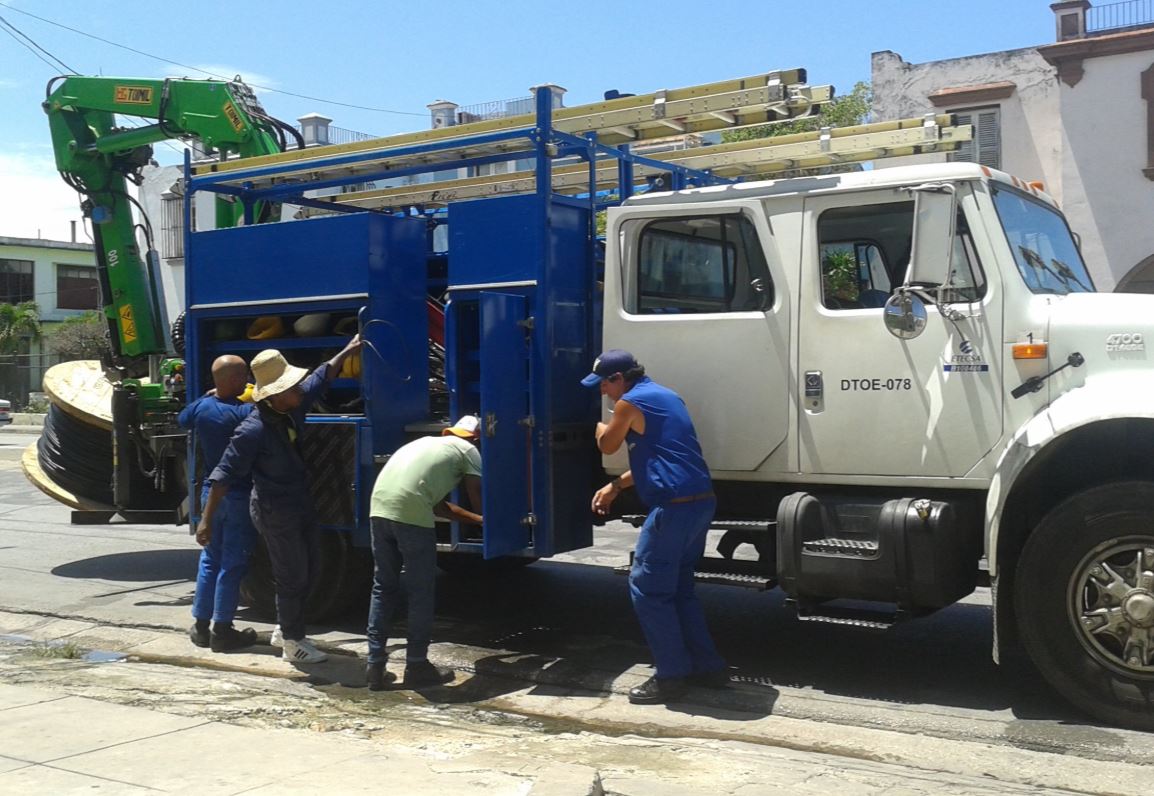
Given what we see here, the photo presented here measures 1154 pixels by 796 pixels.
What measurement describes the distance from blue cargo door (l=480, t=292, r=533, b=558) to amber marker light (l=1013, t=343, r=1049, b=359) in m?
2.56

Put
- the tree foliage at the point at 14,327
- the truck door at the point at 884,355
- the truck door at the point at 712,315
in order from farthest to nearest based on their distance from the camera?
1. the tree foliage at the point at 14,327
2. the truck door at the point at 712,315
3. the truck door at the point at 884,355

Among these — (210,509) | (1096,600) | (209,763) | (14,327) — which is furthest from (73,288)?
(1096,600)

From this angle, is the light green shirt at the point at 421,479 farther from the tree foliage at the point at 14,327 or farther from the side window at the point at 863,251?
the tree foliage at the point at 14,327

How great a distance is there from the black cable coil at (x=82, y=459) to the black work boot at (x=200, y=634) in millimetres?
2911

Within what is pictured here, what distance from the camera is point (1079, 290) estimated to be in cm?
618

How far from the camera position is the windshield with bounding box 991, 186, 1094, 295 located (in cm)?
588

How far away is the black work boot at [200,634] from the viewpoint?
7.51 metres

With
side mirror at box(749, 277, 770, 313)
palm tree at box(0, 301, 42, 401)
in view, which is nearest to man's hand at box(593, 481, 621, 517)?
side mirror at box(749, 277, 770, 313)

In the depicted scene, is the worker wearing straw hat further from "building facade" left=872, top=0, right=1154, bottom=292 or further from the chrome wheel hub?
"building facade" left=872, top=0, right=1154, bottom=292

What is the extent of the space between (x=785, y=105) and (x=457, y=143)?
6.17 feet

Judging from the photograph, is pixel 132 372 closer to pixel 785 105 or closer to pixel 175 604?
pixel 175 604

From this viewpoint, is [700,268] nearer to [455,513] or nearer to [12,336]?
[455,513]

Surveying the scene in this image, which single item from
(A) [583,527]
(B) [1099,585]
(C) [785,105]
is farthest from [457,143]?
(B) [1099,585]

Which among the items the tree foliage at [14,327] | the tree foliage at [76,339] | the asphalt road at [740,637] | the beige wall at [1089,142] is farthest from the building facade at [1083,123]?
the tree foliage at [14,327]
